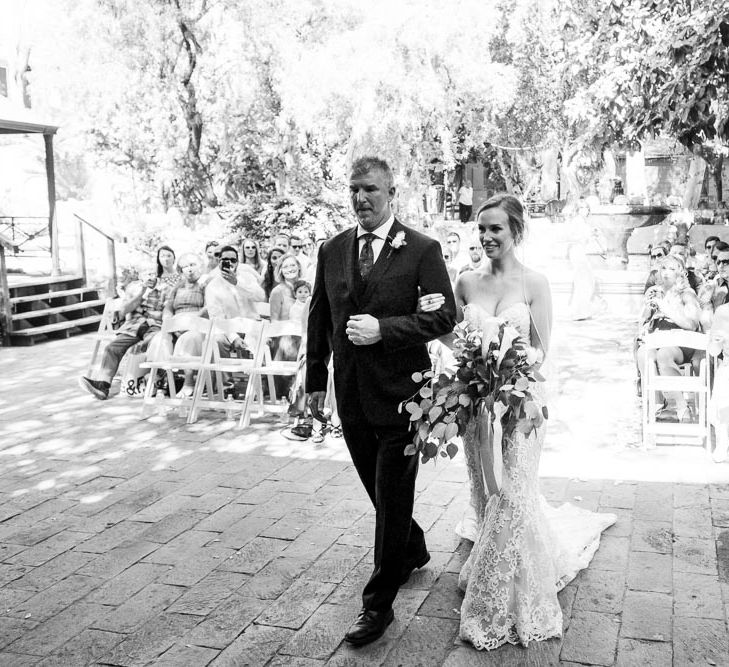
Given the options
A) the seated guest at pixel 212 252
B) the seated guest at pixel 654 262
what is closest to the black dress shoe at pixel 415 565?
the seated guest at pixel 212 252

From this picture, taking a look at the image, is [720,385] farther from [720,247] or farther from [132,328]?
[132,328]

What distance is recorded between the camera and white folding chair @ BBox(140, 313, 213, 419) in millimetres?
8273

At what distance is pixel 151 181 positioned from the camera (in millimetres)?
21750

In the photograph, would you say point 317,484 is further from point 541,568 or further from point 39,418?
point 39,418

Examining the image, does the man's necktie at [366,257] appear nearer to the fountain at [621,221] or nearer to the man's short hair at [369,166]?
the man's short hair at [369,166]

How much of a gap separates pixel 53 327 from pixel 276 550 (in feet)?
32.9

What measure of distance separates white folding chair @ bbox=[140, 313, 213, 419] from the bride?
443 cm

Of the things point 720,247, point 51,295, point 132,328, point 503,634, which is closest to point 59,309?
point 51,295

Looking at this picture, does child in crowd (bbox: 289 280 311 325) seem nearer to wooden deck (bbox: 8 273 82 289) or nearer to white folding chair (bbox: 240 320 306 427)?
white folding chair (bbox: 240 320 306 427)

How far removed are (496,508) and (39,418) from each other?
5.74 m

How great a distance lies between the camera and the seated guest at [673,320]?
756 centimetres

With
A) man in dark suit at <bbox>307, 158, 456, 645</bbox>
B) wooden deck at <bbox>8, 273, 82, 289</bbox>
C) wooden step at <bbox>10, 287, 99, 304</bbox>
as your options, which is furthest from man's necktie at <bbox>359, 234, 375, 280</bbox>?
wooden deck at <bbox>8, 273, 82, 289</bbox>

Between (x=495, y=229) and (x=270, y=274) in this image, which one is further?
(x=270, y=274)

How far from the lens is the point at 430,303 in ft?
12.4
